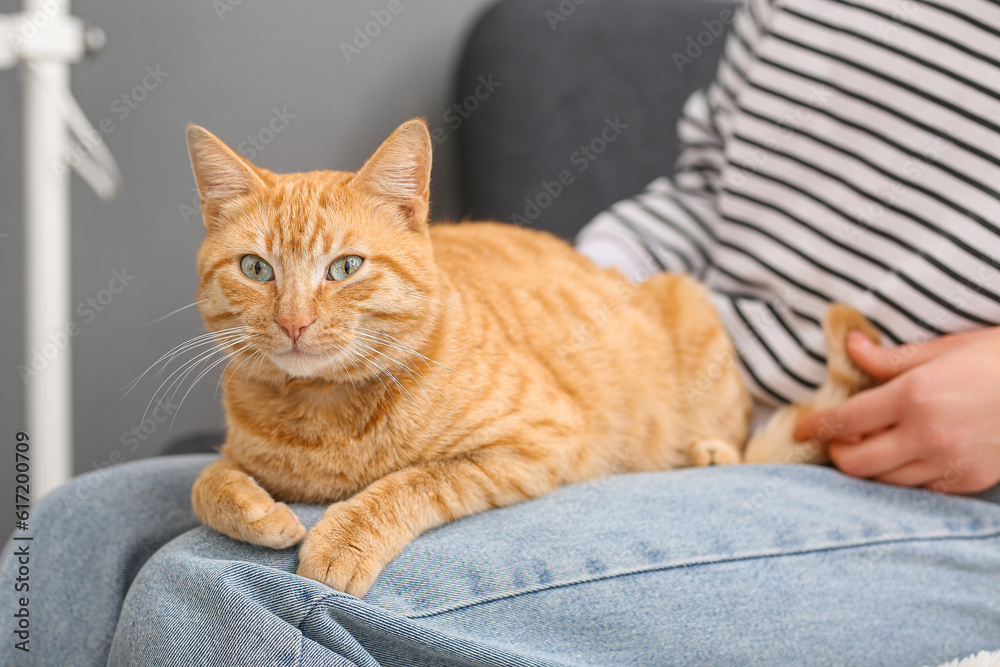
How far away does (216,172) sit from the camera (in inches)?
38.5

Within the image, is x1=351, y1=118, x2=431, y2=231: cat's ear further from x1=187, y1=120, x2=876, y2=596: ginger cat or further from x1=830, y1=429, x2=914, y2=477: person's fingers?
x1=830, y1=429, x2=914, y2=477: person's fingers

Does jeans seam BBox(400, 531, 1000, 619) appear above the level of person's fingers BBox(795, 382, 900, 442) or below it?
below

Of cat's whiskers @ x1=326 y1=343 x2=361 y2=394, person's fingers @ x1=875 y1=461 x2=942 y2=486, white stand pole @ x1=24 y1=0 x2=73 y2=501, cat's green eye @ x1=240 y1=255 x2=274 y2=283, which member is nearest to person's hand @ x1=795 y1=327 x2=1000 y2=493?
person's fingers @ x1=875 y1=461 x2=942 y2=486

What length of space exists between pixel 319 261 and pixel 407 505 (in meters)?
0.34

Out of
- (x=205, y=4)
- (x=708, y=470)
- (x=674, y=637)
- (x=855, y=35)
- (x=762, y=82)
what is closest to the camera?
(x=674, y=637)

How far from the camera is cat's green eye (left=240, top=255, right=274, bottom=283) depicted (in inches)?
36.8

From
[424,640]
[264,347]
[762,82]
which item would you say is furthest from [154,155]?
[424,640]

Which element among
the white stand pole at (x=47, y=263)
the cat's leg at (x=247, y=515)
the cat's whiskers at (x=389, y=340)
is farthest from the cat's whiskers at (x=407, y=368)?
the white stand pole at (x=47, y=263)

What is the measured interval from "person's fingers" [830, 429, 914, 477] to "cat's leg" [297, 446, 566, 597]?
489mm

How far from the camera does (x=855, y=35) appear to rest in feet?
4.42

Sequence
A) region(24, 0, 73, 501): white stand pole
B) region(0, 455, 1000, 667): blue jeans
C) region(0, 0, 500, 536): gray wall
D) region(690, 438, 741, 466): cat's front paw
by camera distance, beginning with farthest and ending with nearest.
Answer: region(0, 0, 500, 536): gray wall
region(24, 0, 73, 501): white stand pole
region(690, 438, 741, 466): cat's front paw
region(0, 455, 1000, 667): blue jeans

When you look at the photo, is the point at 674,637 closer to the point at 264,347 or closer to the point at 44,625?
the point at 264,347

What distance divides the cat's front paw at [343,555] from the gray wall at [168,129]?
5.05 feet

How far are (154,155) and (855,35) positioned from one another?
72.2 inches
